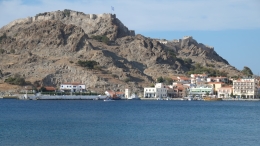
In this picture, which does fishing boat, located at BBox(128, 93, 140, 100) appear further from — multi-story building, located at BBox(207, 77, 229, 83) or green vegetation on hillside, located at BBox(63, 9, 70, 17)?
green vegetation on hillside, located at BBox(63, 9, 70, 17)

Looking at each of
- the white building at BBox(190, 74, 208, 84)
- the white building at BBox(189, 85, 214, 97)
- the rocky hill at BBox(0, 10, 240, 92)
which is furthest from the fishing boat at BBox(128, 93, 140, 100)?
the white building at BBox(190, 74, 208, 84)

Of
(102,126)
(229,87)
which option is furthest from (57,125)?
(229,87)

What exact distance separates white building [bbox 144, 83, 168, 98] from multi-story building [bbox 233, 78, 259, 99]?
50.6ft

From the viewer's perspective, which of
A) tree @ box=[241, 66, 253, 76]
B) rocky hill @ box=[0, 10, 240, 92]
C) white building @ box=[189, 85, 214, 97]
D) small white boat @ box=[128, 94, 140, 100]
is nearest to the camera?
small white boat @ box=[128, 94, 140, 100]

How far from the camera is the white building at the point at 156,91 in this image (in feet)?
373

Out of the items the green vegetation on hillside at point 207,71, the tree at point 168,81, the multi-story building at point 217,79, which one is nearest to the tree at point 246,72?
the green vegetation on hillside at point 207,71

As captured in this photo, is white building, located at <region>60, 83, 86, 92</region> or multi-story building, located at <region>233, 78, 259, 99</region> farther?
multi-story building, located at <region>233, 78, 259, 99</region>

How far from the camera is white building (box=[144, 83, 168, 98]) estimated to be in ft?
373

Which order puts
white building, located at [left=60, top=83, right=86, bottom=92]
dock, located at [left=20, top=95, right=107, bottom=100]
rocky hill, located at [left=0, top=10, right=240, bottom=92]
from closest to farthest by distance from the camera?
dock, located at [left=20, top=95, right=107, bottom=100]
white building, located at [left=60, top=83, right=86, bottom=92]
rocky hill, located at [left=0, top=10, right=240, bottom=92]

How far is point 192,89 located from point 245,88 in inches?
477

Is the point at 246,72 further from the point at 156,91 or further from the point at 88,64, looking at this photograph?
the point at 88,64

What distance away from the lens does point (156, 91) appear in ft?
377

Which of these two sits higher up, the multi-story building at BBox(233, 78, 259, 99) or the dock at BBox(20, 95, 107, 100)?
the multi-story building at BBox(233, 78, 259, 99)

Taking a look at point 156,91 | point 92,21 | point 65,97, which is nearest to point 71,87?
point 65,97
